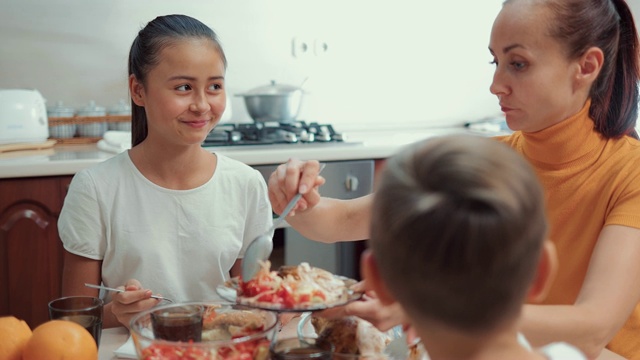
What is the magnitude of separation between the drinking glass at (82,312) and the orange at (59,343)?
0.08m

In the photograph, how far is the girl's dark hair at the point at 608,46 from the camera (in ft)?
4.75

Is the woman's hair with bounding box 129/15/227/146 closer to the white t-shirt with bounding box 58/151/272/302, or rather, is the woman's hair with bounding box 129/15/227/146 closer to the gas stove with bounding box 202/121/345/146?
the white t-shirt with bounding box 58/151/272/302

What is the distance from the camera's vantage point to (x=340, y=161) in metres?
2.84

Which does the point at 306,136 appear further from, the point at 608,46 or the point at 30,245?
the point at 608,46

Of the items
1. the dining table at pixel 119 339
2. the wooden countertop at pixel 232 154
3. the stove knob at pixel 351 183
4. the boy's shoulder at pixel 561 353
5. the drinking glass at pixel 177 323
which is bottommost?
the stove knob at pixel 351 183

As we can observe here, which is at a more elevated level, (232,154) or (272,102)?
(272,102)

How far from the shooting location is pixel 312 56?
11.3 ft

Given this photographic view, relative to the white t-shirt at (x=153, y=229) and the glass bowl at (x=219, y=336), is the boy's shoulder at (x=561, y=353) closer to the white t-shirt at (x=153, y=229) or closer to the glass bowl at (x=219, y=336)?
the glass bowl at (x=219, y=336)

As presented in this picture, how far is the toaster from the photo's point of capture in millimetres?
2686

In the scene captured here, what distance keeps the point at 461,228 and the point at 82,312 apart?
0.71 meters

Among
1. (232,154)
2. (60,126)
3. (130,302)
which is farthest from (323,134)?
(130,302)

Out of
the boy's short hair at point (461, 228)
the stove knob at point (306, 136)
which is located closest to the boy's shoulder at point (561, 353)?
the boy's short hair at point (461, 228)

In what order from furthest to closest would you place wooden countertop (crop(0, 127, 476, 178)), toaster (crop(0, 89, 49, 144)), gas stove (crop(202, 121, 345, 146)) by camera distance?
gas stove (crop(202, 121, 345, 146)) → toaster (crop(0, 89, 49, 144)) → wooden countertop (crop(0, 127, 476, 178))

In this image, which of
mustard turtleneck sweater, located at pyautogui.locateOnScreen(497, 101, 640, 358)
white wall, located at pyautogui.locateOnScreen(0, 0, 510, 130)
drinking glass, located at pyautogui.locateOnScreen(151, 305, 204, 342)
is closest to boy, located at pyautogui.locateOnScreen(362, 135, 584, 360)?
drinking glass, located at pyautogui.locateOnScreen(151, 305, 204, 342)
